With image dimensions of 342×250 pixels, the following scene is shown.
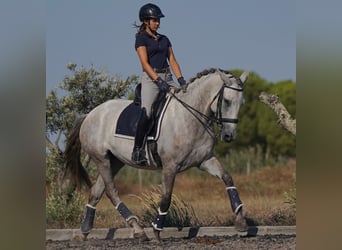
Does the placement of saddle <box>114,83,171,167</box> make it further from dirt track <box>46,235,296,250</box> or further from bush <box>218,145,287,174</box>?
bush <box>218,145,287,174</box>

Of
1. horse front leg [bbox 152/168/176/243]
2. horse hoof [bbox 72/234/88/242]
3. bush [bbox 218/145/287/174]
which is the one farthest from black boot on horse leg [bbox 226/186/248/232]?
bush [bbox 218/145/287/174]

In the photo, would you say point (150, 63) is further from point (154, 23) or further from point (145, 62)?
point (154, 23)

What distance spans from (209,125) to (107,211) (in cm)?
278

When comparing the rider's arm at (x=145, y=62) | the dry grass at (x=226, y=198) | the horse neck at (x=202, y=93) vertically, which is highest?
the rider's arm at (x=145, y=62)

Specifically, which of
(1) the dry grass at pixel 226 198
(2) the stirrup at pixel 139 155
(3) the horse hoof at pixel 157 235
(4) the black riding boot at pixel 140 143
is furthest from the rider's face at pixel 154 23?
(1) the dry grass at pixel 226 198

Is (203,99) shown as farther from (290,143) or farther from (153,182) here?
(290,143)

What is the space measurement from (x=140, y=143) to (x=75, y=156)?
986 millimetres

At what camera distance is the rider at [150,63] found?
7477mm

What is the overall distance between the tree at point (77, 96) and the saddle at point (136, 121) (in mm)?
844

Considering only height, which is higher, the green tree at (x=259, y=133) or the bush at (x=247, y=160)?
the green tree at (x=259, y=133)

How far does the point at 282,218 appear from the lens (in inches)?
342

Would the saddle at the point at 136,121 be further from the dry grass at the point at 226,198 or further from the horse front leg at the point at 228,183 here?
the dry grass at the point at 226,198

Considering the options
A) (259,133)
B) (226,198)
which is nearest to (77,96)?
(226,198)
